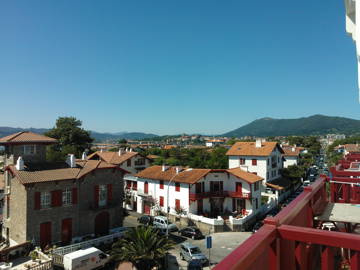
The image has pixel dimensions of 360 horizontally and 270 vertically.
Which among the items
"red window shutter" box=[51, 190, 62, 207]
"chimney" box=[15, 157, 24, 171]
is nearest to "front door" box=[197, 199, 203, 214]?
"red window shutter" box=[51, 190, 62, 207]

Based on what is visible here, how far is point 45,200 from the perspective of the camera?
22547 mm

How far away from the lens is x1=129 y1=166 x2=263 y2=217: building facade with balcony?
32.6 m

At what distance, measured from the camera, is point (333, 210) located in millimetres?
5352

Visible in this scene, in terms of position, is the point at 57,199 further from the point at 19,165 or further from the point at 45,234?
the point at 19,165

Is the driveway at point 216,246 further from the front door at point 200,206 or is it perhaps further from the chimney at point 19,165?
the chimney at point 19,165

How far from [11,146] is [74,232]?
31.6 feet

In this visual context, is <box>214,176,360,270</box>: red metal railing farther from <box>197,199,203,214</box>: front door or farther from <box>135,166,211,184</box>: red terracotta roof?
<box>197,199,203,214</box>: front door

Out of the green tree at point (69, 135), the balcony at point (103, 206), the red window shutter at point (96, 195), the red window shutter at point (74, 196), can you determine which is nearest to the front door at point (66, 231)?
the red window shutter at point (74, 196)

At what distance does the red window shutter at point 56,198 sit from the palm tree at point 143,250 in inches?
304

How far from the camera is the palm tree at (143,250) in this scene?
17609 mm

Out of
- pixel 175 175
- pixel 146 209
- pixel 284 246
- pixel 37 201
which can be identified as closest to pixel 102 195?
pixel 37 201

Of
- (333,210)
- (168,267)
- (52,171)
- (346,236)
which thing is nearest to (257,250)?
(346,236)

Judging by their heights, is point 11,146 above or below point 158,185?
above

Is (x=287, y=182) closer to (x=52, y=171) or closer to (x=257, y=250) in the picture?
(x=52, y=171)
